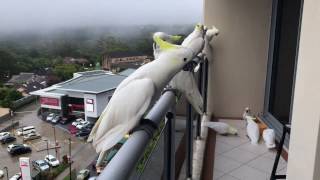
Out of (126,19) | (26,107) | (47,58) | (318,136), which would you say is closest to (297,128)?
(318,136)

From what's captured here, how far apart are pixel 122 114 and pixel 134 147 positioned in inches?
6.8

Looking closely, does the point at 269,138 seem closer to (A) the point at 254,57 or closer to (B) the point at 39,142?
(A) the point at 254,57

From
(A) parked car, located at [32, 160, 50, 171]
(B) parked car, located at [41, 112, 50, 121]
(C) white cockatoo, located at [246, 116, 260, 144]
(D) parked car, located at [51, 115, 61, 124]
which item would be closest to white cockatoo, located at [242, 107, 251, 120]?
(C) white cockatoo, located at [246, 116, 260, 144]

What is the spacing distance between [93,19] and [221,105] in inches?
161

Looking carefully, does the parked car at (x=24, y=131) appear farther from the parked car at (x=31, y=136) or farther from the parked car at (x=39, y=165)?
the parked car at (x=39, y=165)

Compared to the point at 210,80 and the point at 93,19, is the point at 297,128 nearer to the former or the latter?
the point at 210,80

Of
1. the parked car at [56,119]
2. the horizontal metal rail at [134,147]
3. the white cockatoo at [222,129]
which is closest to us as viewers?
the horizontal metal rail at [134,147]

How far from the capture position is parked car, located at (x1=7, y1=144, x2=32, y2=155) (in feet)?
45.7

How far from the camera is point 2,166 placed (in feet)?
46.8

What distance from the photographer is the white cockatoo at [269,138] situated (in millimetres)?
2812

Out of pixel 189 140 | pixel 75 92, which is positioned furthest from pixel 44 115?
pixel 189 140

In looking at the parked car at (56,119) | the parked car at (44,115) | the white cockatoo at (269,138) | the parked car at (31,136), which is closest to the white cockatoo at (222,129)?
the white cockatoo at (269,138)

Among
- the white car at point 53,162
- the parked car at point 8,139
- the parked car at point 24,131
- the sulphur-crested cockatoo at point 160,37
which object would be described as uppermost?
the sulphur-crested cockatoo at point 160,37

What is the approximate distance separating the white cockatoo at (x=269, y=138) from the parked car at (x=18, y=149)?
13195mm
